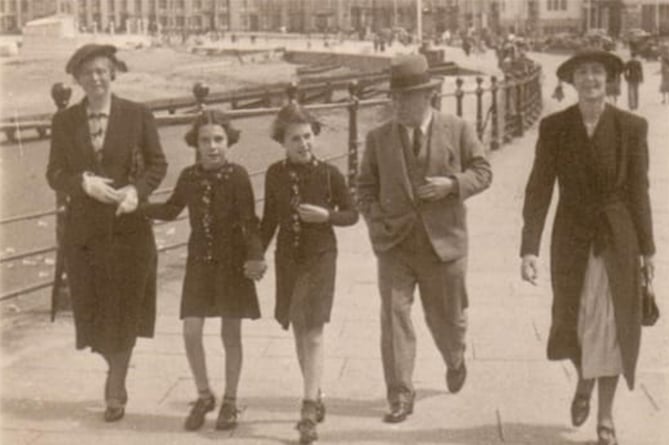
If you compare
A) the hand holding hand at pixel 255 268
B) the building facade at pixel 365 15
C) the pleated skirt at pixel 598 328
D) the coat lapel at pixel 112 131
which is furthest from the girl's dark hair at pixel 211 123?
the building facade at pixel 365 15

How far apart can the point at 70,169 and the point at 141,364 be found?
4.01ft

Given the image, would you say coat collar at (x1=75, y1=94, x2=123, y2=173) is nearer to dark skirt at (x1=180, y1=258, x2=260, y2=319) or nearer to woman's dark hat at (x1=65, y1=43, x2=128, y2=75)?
woman's dark hat at (x1=65, y1=43, x2=128, y2=75)

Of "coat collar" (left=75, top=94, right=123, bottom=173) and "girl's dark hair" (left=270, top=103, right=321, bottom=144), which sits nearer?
"girl's dark hair" (left=270, top=103, right=321, bottom=144)

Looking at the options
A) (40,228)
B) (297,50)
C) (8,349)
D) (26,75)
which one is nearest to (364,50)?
(297,50)

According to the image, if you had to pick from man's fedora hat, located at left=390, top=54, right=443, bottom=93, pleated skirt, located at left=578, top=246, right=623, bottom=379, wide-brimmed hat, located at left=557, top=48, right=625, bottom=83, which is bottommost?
pleated skirt, located at left=578, top=246, right=623, bottom=379

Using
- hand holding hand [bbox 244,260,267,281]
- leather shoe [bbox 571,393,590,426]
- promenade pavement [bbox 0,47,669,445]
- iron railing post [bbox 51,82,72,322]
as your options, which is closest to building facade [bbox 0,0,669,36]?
iron railing post [bbox 51,82,72,322]

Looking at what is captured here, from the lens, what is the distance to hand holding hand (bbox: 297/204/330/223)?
5.14 meters

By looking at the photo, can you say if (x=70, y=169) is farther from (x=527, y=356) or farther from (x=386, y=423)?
(x=527, y=356)

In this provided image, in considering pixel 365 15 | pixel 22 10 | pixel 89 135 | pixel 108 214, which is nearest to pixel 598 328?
pixel 108 214

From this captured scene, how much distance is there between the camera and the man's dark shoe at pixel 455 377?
5680 millimetres

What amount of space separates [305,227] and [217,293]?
0.43 m

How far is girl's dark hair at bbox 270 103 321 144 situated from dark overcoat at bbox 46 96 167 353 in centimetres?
57

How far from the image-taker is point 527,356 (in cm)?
645

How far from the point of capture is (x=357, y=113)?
59.9 ft
